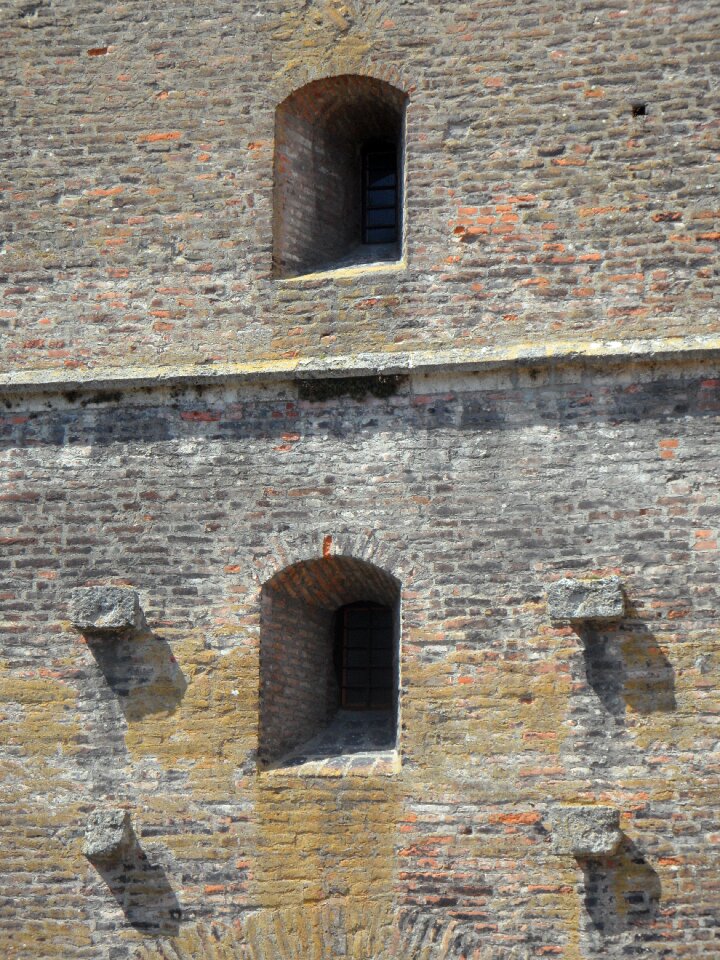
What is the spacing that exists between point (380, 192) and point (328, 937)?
526 centimetres

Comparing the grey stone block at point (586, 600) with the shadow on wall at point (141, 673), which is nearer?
the grey stone block at point (586, 600)

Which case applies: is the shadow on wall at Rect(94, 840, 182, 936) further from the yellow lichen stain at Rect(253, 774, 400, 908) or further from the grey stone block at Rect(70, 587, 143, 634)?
the grey stone block at Rect(70, 587, 143, 634)

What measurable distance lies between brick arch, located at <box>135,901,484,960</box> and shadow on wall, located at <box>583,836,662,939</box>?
2.51 ft

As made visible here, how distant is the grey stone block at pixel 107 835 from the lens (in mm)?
8422

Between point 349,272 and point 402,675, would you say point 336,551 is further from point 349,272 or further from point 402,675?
point 349,272

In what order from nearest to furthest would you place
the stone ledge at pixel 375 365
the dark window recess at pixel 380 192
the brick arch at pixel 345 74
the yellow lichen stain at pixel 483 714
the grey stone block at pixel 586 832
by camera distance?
the grey stone block at pixel 586 832 < the yellow lichen stain at pixel 483 714 < the stone ledge at pixel 375 365 < the brick arch at pixel 345 74 < the dark window recess at pixel 380 192

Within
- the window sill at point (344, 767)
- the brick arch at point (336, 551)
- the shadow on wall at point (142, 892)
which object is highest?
the brick arch at point (336, 551)

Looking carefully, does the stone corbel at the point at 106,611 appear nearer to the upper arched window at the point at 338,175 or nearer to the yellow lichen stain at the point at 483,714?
the yellow lichen stain at the point at 483,714

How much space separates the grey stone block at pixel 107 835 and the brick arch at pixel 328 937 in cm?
63

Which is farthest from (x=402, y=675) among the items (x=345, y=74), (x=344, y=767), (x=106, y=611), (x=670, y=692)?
(x=345, y=74)

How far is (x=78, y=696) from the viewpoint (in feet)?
29.0

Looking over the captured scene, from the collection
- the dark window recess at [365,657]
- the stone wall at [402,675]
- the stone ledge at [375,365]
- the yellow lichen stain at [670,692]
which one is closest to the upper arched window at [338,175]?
the stone ledge at [375,365]

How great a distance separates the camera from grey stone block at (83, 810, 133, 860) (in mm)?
8422

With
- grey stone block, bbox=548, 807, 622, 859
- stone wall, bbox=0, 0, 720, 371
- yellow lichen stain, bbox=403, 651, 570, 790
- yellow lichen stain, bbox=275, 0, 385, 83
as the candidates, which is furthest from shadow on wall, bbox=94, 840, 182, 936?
yellow lichen stain, bbox=275, 0, 385, 83
